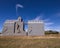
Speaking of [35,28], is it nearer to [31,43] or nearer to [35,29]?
[35,29]

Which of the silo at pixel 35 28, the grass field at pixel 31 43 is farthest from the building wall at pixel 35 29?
the grass field at pixel 31 43

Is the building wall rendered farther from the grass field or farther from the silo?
the grass field

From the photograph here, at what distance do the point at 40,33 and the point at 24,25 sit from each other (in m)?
12.6

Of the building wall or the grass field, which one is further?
the building wall

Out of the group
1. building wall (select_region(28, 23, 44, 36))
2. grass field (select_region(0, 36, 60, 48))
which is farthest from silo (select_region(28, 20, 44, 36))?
grass field (select_region(0, 36, 60, 48))

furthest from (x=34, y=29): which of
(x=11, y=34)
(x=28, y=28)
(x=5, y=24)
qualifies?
(x=5, y=24)

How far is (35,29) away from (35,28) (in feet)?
2.15

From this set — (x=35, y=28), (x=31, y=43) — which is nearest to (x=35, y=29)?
(x=35, y=28)

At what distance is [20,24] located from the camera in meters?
71.6

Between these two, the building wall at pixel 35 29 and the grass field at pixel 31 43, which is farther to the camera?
the building wall at pixel 35 29

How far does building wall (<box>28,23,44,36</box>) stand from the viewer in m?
69.9

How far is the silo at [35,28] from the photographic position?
229ft

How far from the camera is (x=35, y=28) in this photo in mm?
70438

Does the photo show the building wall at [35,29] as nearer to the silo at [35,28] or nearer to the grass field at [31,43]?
the silo at [35,28]
